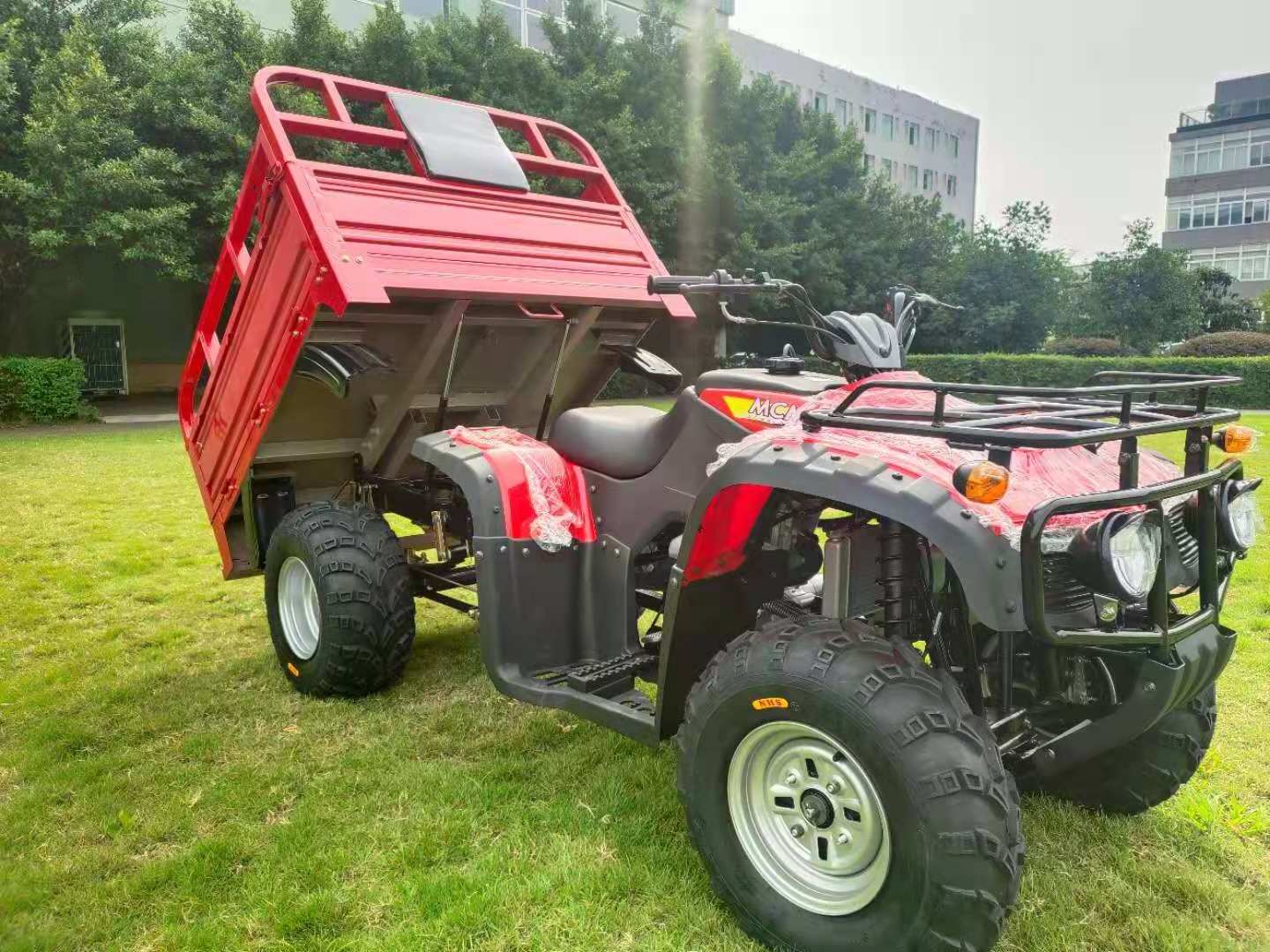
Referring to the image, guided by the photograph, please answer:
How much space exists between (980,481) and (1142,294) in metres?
31.6

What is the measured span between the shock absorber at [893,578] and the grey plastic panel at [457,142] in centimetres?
262

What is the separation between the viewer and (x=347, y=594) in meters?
4.04

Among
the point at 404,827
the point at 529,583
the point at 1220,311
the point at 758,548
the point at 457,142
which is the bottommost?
the point at 404,827

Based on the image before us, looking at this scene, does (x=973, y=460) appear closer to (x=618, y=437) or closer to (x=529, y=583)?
(x=618, y=437)

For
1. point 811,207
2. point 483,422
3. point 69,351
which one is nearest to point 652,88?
point 811,207

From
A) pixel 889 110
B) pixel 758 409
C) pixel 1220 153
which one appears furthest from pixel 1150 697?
pixel 1220 153

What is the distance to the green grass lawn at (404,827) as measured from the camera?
2.67 meters

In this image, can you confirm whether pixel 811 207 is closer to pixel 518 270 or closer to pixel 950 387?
pixel 518 270

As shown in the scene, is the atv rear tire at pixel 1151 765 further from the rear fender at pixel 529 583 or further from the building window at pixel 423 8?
the building window at pixel 423 8

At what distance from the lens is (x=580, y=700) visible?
3.24 metres

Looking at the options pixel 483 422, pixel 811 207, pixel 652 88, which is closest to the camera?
pixel 483 422

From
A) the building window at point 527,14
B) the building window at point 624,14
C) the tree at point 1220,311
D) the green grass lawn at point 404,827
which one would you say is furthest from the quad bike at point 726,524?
the tree at point 1220,311

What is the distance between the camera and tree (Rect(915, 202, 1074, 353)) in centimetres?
3009

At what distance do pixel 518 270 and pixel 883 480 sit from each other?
2328 millimetres
